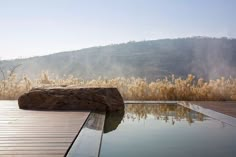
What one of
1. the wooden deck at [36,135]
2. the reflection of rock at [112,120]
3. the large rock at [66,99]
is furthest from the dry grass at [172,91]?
the wooden deck at [36,135]

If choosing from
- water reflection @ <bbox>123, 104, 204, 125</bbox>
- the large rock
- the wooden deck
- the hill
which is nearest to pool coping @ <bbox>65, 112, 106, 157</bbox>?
the wooden deck

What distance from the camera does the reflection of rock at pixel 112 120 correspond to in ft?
13.0

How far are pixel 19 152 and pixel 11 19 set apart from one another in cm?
1005

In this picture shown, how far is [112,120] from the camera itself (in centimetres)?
470

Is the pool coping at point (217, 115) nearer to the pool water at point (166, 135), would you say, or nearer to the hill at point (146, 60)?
the pool water at point (166, 135)

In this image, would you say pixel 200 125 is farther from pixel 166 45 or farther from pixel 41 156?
pixel 166 45

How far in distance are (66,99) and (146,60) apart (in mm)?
22547

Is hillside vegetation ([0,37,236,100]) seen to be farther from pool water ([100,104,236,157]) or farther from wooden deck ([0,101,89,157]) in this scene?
wooden deck ([0,101,89,157])

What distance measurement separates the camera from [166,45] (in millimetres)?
30344

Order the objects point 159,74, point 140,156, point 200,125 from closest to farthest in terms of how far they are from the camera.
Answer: point 140,156, point 200,125, point 159,74

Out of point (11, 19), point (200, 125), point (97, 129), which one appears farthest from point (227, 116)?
point (11, 19)

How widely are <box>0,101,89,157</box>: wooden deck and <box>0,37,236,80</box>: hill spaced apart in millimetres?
19816

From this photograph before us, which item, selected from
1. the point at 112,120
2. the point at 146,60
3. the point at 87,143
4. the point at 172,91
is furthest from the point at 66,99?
the point at 146,60

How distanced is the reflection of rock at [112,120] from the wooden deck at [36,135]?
301mm
